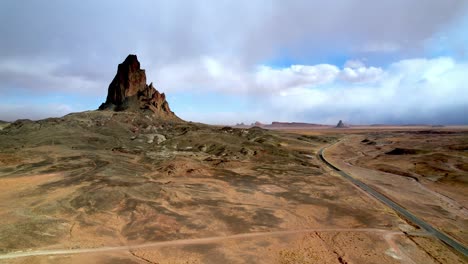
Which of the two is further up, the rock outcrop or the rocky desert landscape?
the rock outcrop

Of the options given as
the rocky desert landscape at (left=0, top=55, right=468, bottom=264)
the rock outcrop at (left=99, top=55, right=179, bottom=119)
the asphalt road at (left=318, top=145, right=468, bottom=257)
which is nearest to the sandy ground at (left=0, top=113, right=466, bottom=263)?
the rocky desert landscape at (left=0, top=55, right=468, bottom=264)

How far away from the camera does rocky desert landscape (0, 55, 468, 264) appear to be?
22.1 meters

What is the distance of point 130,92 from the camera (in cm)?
11925

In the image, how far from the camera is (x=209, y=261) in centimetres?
2069

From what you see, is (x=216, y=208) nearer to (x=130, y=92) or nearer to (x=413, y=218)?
(x=413, y=218)

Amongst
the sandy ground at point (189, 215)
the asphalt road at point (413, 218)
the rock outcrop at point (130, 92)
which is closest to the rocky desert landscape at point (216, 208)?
the sandy ground at point (189, 215)

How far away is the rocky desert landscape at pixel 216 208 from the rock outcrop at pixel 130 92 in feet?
150

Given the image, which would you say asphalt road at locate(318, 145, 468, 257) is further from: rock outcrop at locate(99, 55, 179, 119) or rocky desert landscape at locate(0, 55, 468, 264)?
rock outcrop at locate(99, 55, 179, 119)

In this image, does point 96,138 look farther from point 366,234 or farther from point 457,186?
point 457,186

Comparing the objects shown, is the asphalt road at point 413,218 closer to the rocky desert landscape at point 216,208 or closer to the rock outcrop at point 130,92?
the rocky desert landscape at point 216,208

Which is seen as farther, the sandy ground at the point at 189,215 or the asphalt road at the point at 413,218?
the asphalt road at the point at 413,218

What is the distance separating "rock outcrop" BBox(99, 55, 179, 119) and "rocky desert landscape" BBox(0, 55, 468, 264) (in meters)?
45.8

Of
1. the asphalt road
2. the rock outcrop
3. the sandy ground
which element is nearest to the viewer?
the sandy ground

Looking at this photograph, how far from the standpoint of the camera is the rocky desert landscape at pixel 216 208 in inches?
871
